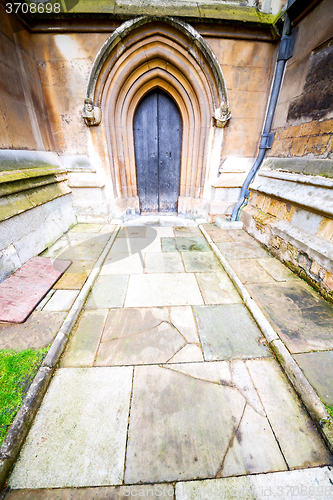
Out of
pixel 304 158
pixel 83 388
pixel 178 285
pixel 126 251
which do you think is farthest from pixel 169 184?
pixel 83 388

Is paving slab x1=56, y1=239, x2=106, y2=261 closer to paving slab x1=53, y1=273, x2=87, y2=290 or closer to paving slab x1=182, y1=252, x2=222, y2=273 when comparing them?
paving slab x1=53, y1=273, x2=87, y2=290

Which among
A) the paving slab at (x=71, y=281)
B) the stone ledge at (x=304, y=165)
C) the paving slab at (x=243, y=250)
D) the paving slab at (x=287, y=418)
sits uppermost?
the stone ledge at (x=304, y=165)

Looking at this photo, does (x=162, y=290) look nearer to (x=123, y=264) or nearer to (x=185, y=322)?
(x=185, y=322)

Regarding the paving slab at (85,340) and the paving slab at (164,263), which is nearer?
the paving slab at (85,340)

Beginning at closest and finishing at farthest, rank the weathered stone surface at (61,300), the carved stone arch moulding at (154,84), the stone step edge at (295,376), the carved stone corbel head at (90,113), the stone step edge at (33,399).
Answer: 1. the stone step edge at (33,399)
2. the stone step edge at (295,376)
3. the weathered stone surface at (61,300)
4. the carved stone arch moulding at (154,84)
5. the carved stone corbel head at (90,113)

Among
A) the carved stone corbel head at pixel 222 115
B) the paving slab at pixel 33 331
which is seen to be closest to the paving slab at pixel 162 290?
the paving slab at pixel 33 331

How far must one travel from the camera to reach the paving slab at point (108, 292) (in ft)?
8.98

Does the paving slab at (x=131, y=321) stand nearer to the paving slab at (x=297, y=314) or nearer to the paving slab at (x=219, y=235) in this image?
the paving slab at (x=297, y=314)

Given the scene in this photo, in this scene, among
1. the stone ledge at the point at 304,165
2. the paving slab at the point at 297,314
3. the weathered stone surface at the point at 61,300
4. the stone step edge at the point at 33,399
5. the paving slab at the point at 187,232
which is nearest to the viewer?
the stone step edge at the point at 33,399

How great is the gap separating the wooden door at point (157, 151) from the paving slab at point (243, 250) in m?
2.55

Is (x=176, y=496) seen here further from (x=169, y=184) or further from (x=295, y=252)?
(x=169, y=184)

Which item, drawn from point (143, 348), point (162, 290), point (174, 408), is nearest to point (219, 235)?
point (162, 290)

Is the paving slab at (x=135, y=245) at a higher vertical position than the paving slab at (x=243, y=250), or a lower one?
lower

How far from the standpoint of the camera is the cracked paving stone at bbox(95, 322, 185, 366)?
6.65 feet
